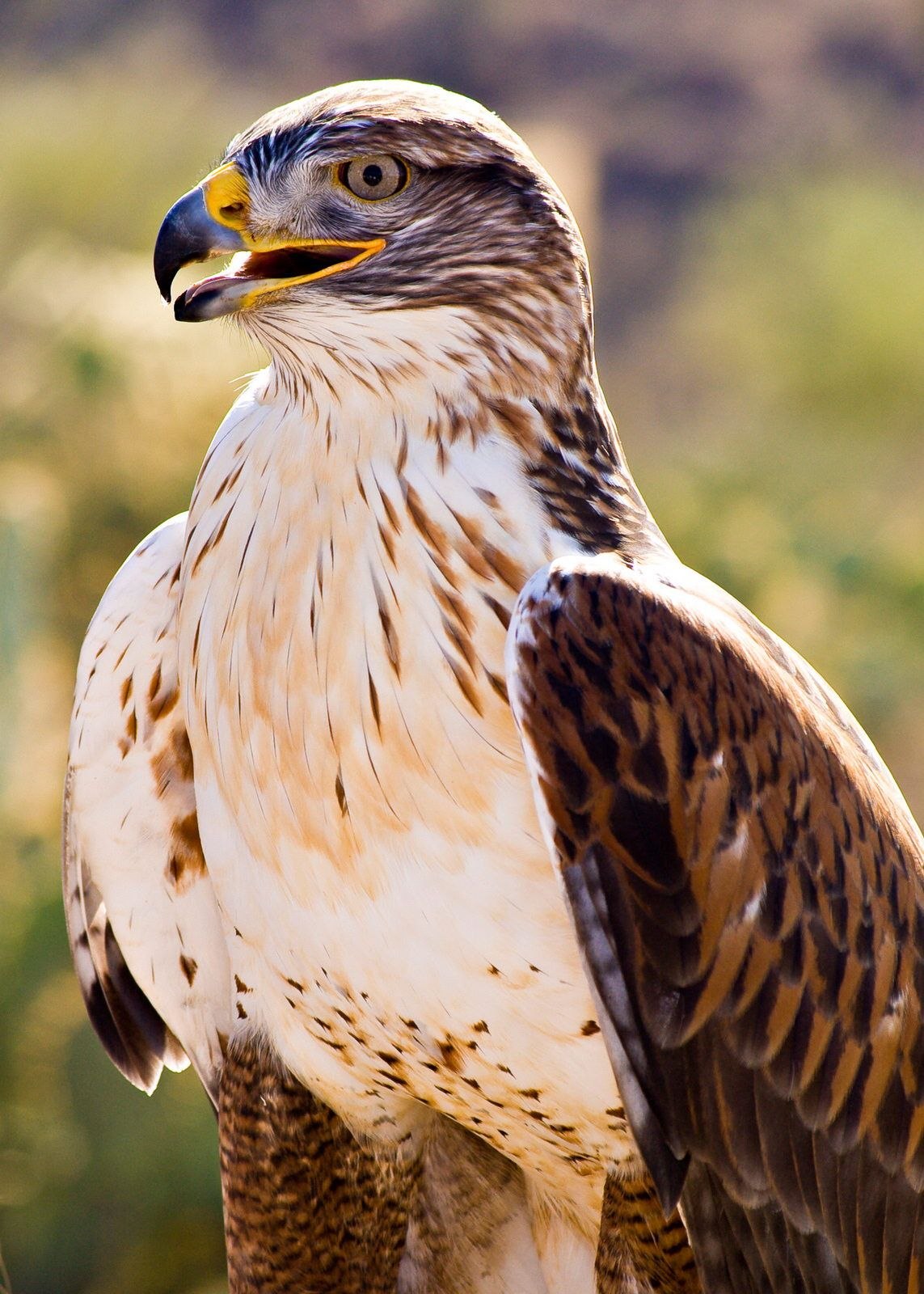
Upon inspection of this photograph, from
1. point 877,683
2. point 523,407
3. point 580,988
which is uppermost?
point 523,407

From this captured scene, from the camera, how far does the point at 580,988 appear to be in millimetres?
2699

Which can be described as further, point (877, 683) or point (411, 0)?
point (411, 0)

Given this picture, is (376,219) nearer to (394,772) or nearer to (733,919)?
(394,772)

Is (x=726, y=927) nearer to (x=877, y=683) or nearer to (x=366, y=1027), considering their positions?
(x=366, y=1027)

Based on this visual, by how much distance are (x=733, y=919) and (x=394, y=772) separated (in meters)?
0.57

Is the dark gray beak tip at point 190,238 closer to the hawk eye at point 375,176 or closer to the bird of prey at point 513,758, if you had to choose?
the bird of prey at point 513,758

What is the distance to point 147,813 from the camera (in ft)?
10.5

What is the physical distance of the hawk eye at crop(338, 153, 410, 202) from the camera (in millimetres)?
2680

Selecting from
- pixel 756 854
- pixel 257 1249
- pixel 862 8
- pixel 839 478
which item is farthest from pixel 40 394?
pixel 862 8

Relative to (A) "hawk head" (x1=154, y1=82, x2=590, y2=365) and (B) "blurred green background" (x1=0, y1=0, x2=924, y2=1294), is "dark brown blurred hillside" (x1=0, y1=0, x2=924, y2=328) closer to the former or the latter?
(B) "blurred green background" (x1=0, y1=0, x2=924, y2=1294)

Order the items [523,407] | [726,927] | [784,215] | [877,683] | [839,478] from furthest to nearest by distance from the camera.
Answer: [784,215] < [839,478] < [877,683] < [523,407] < [726,927]

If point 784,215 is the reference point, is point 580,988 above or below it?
below

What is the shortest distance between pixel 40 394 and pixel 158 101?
9.15m

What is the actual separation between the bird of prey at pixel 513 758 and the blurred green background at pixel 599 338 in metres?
1.42
